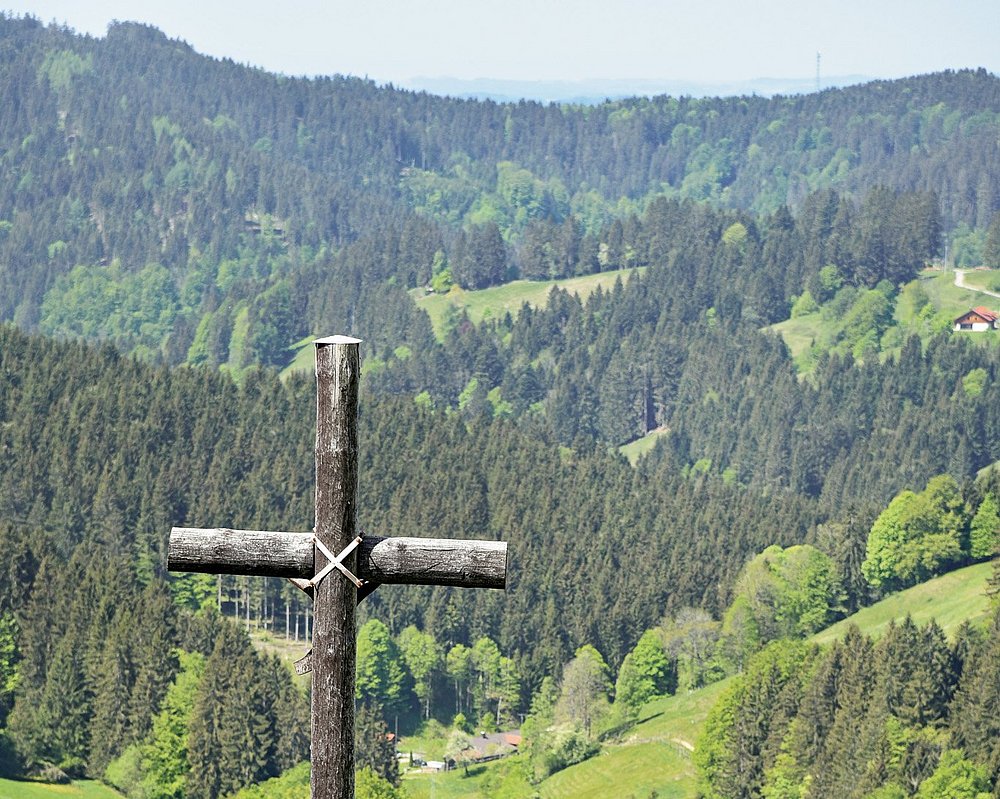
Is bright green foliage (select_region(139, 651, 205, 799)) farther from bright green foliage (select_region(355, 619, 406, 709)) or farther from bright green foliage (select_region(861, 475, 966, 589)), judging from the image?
bright green foliage (select_region(861, 475, 966, 589))

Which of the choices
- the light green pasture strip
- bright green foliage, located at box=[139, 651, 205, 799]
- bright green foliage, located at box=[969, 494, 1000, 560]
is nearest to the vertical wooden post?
the light green pasture strip

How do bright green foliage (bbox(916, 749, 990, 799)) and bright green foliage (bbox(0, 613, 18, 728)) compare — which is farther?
bright green foliage (bbox(0, 613, 18, 728))

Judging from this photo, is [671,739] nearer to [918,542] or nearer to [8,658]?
[918,542]

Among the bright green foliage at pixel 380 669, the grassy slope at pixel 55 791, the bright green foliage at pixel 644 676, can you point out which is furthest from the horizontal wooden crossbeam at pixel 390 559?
the bright green foliage at pixel 380 669

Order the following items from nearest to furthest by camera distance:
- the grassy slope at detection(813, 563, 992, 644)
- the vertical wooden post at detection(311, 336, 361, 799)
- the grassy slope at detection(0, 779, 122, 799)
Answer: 1. the vertical wooden post at detection(311, 336, 361, 799)
2. the grassy slope at detection(0, 779, 122, 799)
3. the grassy slope at detection(813, 563, 992, 644)

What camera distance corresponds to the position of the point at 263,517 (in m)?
189

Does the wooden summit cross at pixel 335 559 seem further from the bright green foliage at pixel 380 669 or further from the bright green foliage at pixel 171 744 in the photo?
the bright green foliage at pixel 380 669

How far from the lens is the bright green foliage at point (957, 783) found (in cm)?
10006

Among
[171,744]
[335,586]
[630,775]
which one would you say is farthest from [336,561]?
[630,775]

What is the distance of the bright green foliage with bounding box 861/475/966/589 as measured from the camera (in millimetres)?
148625

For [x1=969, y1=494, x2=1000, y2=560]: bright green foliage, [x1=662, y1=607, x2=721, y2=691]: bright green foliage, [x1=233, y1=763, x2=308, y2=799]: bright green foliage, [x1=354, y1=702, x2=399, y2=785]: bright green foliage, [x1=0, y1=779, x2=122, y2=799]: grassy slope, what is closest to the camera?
[x1=0, y1=779, x2=122, y2=799]: grassy slope

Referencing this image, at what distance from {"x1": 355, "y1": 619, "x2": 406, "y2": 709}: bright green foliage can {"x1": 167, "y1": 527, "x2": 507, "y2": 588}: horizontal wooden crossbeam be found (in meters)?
137

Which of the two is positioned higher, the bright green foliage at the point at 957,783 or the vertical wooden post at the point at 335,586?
the vertical wooden post at the point at 335,586

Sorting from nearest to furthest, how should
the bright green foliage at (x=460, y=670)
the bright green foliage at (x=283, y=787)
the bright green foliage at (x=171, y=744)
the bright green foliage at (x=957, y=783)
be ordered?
the bright green foliage at (x=283, y=787)
the bright green foliage at (x=957, y=783)
the bright green foliage at (x=171, y=744)
the bright green foliage at (x=460, y=670)
